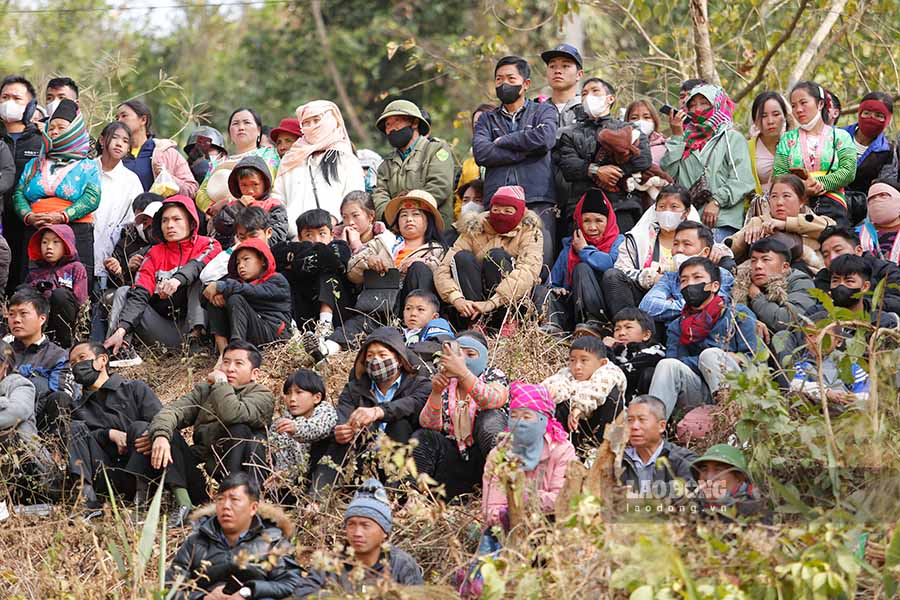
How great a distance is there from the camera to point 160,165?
11.9 m

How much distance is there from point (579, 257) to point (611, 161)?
37.1 inches

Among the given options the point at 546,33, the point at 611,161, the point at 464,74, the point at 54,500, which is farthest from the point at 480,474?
the point at 546,33

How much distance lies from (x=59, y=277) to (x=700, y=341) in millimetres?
4835

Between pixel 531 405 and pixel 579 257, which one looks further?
pixel 579 257

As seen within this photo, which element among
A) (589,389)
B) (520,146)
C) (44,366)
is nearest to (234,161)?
(520,146)

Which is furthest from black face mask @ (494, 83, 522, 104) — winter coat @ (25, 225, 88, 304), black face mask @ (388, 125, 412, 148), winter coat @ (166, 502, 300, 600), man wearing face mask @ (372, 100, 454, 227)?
winter coat @ (166, 502, 300, 600)

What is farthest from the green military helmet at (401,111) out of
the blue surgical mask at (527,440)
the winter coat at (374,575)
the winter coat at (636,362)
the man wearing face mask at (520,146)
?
the winter coat at (374,575)

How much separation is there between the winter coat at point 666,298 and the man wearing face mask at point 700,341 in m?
0.14

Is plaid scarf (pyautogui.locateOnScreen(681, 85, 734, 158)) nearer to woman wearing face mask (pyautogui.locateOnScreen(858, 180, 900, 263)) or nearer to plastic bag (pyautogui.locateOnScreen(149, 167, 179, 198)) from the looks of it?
woman wearing face mask (pyautogui.locateOnScreen(858, 180, 900, 263))

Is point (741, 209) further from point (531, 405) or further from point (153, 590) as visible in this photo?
point (153, 590)

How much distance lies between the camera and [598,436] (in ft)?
28.9

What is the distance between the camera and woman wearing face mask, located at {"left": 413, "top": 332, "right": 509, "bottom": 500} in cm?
836

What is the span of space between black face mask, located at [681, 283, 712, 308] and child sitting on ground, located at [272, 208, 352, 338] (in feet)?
8.71

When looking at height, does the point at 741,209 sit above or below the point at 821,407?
above
